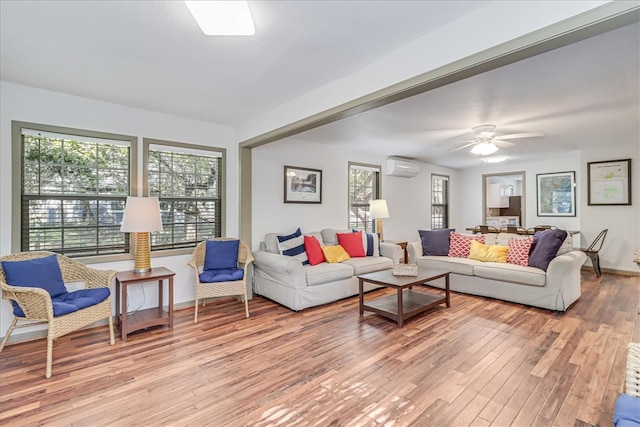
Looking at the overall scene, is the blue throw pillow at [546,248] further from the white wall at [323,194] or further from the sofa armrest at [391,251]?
the white wall at [323,194]

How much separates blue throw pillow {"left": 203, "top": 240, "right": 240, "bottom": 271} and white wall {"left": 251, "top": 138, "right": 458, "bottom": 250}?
22.2 inches

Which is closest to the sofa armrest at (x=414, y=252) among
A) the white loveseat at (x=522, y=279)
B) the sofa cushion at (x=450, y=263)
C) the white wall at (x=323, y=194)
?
the sofa cushion at (x=450, y=263)

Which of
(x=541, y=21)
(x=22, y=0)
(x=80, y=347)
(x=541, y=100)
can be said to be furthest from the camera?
(x=541, y=100)

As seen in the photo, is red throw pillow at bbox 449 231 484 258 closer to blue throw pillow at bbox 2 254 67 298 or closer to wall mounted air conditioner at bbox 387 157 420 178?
wall mounted air conditioner at bbox 387 157 420 178

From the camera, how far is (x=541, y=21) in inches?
62.1

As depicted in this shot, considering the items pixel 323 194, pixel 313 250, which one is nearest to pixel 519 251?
pixel 313 250

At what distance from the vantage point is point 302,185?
16.9 ft

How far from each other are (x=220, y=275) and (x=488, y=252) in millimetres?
3728

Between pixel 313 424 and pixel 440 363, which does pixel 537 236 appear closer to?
pixel 440 363

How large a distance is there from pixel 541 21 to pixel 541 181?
6.78 metres

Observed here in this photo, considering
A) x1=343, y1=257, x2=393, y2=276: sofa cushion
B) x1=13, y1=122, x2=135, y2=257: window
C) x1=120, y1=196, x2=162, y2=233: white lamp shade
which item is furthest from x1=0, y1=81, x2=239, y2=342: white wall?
x1=343, y1=257, x2=393, y2=276: sofa cushion

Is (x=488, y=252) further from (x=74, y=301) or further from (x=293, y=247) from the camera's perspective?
(x=74, y=301)

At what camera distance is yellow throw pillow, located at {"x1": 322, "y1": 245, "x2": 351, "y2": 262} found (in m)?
4.50

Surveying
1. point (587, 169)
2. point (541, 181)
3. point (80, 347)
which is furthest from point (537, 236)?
point (80, 347)
